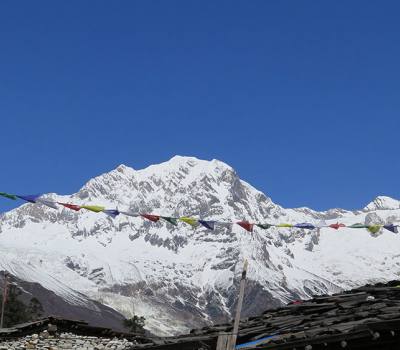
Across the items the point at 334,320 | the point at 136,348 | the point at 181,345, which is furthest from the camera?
the point at 136,348

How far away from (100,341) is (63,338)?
5.18 feet

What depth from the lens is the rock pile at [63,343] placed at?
106ft

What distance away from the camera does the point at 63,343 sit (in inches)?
1303

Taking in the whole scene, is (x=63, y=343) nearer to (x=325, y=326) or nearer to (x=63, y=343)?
(x=63, y=343)

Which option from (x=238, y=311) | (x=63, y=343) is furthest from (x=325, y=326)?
(x=63, y=343)

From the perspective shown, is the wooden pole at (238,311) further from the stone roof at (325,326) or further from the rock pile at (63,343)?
the rock pile at (63,343)

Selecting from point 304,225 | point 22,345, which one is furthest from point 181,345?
point 22,345

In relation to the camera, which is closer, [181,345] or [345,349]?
[345,349]

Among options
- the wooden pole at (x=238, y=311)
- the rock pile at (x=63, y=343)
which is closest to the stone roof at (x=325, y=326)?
the wooden pole at (x=238, y=311)

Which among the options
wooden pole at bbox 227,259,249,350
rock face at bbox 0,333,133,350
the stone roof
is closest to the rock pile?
rock face at bbox 0,333,133,350

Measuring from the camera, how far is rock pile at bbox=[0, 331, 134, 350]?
32.2 meters

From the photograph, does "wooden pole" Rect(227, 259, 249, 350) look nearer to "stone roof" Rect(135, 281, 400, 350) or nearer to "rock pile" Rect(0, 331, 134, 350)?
"stone roof" Rect(135, 281, 400, 350)

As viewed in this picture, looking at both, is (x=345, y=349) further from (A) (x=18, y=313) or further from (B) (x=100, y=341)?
(A) (x=18, y=313)

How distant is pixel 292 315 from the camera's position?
14852mm
